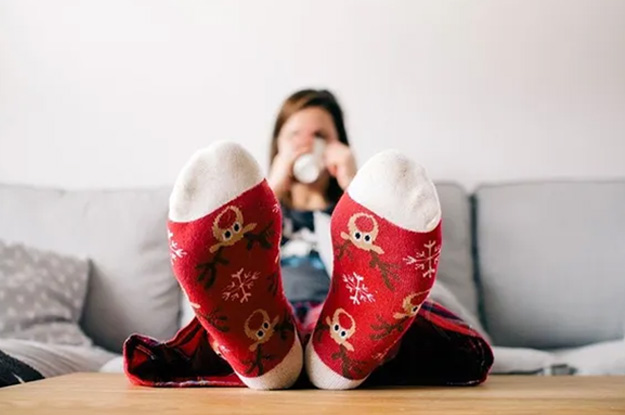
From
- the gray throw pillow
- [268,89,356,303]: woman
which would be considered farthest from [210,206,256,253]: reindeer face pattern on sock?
the gray throw pillow

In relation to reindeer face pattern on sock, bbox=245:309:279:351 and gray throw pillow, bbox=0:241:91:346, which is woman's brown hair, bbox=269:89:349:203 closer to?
gray throw pillow, bbox=0:241:91:346

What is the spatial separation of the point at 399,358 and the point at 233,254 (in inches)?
10.0

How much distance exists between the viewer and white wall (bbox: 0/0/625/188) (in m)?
1.74

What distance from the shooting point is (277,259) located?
0.74 meters

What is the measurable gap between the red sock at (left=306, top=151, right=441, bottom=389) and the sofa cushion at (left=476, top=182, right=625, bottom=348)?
0.81 m

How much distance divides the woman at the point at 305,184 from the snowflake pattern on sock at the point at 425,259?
53cm

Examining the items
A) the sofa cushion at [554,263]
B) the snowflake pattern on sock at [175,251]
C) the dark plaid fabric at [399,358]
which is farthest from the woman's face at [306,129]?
the snowflake pattern on sock at [175,251]

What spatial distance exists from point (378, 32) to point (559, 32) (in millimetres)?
422

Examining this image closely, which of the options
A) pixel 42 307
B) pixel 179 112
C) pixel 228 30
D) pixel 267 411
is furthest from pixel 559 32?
pixel 267 411

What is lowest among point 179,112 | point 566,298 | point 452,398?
point 566,298

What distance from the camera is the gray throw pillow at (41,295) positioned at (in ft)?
4.14

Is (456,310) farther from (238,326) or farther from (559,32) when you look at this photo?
(559,32)

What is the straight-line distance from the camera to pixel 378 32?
177cm

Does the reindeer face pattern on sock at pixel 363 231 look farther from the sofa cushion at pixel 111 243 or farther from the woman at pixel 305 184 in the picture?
the sofa cushion at pixel 111 243
